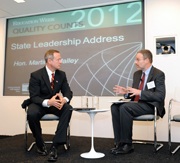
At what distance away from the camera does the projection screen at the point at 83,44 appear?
3936 millimetres

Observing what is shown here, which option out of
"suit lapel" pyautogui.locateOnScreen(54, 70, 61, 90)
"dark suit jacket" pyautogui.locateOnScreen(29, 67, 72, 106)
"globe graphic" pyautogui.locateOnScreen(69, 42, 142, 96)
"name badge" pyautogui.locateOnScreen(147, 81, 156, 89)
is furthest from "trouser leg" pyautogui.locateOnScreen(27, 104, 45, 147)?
"globe graphic" pyautogui.locateOnScreen(69, 42, 142, 96)

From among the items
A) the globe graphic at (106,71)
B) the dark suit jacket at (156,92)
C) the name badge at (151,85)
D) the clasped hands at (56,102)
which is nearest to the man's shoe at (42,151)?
the clasped hands at (56,102)

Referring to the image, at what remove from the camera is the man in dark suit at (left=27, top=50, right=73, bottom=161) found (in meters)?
2.54

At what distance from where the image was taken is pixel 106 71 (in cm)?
402

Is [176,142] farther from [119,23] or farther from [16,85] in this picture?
[16,85]

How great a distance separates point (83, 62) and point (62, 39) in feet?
2.10

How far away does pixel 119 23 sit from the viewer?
4.02 m

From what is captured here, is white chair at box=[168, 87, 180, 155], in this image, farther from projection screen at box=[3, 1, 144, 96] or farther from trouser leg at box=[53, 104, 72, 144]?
trouser leg at box=[53, 104, 72, 144]

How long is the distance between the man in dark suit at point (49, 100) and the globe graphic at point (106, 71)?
1.01m

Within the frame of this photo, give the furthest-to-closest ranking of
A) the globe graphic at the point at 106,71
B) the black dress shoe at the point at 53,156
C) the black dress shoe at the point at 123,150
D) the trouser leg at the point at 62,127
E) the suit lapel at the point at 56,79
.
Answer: the globe graphic at the point at 106,71
the suit lapel at the point at 56,79
the black dress shoe at the point at 123,150
the trouser leg at the point at 62,127
the black dress shoe at the point at 53,156

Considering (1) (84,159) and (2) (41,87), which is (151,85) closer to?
(1) (84,159)

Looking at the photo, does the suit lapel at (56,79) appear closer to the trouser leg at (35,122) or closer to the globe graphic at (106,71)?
the trouser leg at (35,122)

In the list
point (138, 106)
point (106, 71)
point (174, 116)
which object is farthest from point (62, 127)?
point (106, 71)

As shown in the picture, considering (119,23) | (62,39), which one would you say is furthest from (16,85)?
(119,23)
